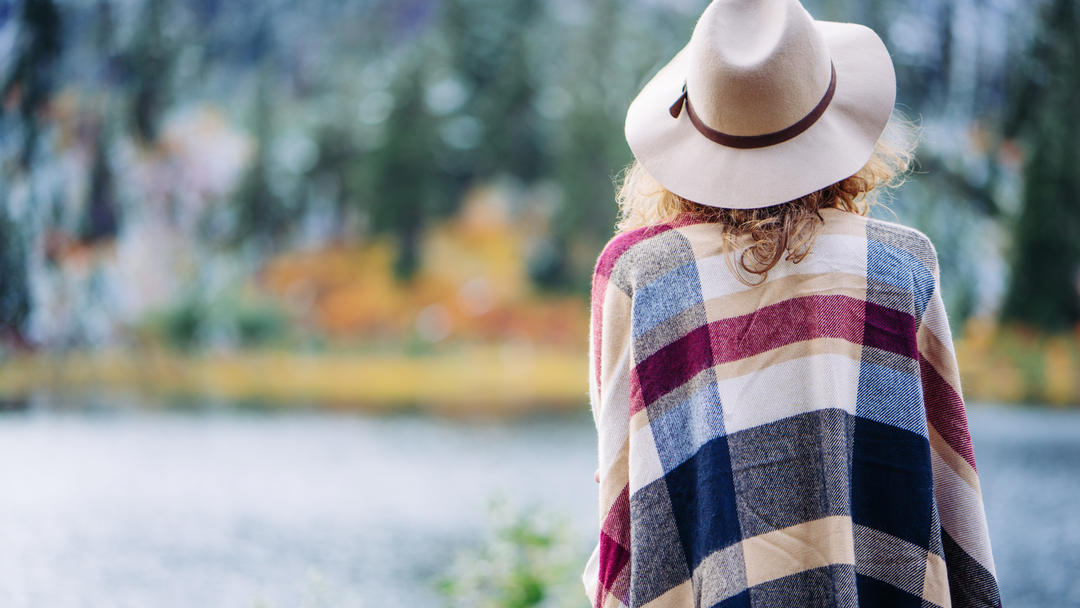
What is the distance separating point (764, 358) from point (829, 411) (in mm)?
94

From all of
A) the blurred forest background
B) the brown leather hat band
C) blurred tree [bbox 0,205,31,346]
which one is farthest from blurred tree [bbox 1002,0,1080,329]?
blurred tree [bbox 0,205,31,346]

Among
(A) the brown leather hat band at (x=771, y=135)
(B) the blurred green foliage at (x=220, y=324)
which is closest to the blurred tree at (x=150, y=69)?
(B) the blurred green foliage at (x=220, y=324)

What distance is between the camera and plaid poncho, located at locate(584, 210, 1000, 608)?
85cm

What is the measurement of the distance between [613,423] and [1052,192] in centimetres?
955

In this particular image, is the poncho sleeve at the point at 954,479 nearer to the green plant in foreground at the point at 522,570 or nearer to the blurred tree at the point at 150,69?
the green plant in foreground at the point at 522,570

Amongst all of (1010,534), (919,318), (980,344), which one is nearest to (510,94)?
(980,344)

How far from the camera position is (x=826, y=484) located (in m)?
0.85

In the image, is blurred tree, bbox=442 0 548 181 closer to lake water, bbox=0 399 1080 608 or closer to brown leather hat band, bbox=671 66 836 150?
lake water, bbox=0 399 1080 608

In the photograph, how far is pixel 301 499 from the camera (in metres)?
6.29

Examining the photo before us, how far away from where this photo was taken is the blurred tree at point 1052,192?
8375mm

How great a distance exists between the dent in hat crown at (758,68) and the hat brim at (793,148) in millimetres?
31

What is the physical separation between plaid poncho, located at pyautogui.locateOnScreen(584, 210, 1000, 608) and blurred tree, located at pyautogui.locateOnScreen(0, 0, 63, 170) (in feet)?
30.7

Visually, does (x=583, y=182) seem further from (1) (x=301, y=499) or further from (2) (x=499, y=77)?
(1) (x=301, y=499)

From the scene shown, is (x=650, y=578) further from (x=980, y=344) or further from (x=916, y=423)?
(x=980, y=344)
